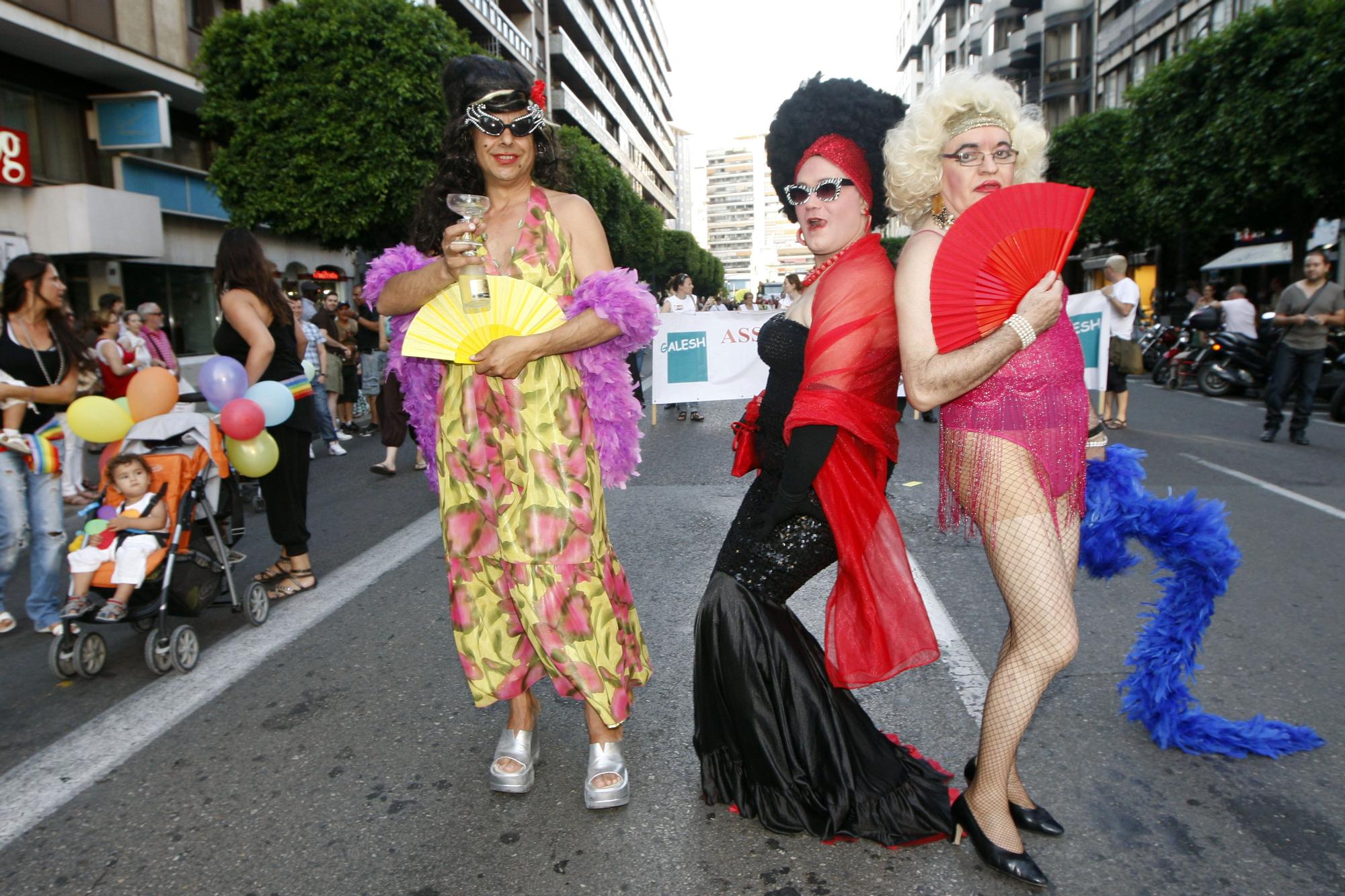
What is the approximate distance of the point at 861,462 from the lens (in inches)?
89.5

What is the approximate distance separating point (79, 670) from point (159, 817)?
139 cm

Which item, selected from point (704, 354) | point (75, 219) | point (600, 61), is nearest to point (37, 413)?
point (704, 354)

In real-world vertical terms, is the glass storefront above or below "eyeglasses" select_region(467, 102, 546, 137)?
above

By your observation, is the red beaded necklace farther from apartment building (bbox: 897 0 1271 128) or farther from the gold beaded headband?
apartment building (bbox: 897 0 1271 128)

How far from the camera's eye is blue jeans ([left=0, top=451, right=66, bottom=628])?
421 centimetres

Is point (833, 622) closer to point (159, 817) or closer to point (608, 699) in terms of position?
point (608, 699)

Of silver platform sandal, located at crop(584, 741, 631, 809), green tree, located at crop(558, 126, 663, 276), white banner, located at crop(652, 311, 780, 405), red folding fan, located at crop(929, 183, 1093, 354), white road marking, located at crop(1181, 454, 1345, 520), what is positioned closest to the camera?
red folding fan, located at crop(929, 183, 1093, 354)

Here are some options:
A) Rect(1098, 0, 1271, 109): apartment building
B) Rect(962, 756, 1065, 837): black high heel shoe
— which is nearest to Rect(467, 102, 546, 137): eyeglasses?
Rect(962, 756, 1065, 837): black high heel shoe

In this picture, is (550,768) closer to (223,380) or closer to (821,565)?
(821,565)

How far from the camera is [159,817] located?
2.67 meters

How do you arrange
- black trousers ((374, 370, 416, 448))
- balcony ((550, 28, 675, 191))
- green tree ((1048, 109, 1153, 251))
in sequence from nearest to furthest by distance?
black trousers ((374, 370, 416, 448)) < green tree ((1048, 109, 1153, 251)) < balcony ((550, 28, 675, 191))

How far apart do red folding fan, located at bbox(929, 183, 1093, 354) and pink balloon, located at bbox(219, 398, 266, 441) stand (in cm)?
339

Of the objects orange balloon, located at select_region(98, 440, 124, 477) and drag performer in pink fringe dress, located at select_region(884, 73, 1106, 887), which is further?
orange balloon, located at select_region(98, 440, 124, 477)

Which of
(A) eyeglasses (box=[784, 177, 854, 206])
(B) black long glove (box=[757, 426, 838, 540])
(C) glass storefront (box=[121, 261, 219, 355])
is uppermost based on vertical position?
(C) glass storefront (box=[121, 261, 219, 355])
